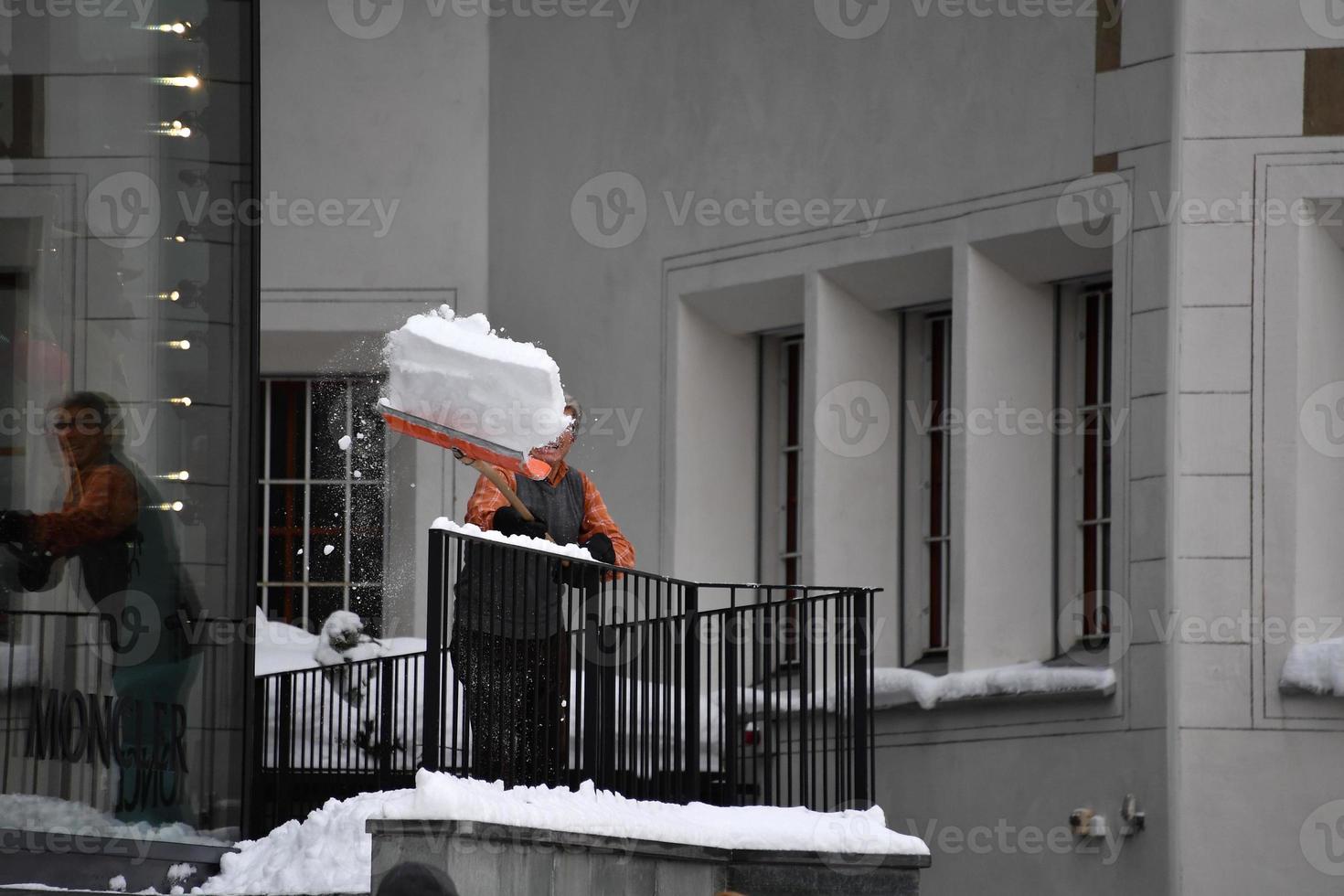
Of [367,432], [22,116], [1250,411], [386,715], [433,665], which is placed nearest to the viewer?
[433,665]

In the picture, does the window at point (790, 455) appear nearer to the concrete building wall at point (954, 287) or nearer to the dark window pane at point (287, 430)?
the concrete building wall at point (954, 287)

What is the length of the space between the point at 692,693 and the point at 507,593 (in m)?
1.50

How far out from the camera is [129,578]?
1018 cm

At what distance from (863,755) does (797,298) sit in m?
5.35

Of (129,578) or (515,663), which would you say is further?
(129,578)

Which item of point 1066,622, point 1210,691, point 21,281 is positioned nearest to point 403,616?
point 1066,622

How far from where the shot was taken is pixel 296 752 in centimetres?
1472
